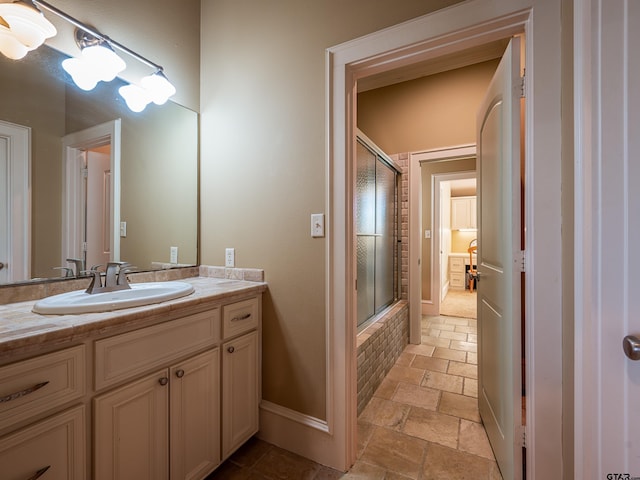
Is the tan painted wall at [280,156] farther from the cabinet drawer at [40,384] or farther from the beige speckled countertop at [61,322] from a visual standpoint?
the cabinet drawer at [40,384]

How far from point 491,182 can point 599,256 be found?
82 centimetres

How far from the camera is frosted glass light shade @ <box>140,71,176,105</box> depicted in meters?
1.64

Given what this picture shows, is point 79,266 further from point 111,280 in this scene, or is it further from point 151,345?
point 151,345

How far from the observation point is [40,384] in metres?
0.81

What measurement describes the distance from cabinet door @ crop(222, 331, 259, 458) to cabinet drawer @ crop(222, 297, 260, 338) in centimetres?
5

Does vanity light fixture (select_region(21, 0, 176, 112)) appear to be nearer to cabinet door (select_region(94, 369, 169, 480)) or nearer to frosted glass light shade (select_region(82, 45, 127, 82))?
frosted glass light shade (select_region(82, 45, 127, 82))

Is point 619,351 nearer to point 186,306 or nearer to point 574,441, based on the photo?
point 574,441

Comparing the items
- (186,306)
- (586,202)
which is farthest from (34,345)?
(586,202)

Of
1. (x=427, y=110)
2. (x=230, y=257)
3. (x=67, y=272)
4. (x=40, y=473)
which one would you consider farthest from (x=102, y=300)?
(x=427, y=110)

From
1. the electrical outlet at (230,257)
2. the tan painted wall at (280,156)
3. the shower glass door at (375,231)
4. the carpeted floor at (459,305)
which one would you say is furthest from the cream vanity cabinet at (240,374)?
the carpeted floor at (459,305)

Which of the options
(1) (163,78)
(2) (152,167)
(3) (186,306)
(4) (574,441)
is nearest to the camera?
(4) (574,441)

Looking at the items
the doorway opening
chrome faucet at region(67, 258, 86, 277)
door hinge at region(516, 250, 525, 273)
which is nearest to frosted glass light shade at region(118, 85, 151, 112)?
chrome faucet at region(67, 258, 86, 277)

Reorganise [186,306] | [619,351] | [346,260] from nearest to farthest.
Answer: [619,351]
[186,306]
[346,260]

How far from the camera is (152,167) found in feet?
5.82
